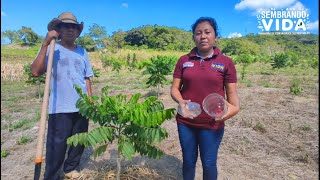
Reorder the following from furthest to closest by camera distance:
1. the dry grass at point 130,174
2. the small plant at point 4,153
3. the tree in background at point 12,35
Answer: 1. the tree in background at point 12,35
2. the small plant at point 4,153
3. the dry grass at point 130,174

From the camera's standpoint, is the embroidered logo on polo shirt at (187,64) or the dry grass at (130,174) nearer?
the embroidered logo on polo shirt at (187,64)

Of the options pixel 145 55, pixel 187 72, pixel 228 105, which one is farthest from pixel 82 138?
pixel 145 55

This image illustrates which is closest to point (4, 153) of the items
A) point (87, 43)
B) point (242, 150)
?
point (242, 150)

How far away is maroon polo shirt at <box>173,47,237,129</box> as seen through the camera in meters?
2.47

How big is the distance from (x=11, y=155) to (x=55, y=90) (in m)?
2.23

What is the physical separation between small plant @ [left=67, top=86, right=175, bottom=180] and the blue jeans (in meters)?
0.19

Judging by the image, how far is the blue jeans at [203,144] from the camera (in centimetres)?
257

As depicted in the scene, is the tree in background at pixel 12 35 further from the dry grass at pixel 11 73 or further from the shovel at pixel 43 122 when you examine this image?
the shovel at pixel 43 122

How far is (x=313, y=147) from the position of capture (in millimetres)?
4746

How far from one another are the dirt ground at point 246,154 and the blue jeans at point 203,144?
3.18 ft

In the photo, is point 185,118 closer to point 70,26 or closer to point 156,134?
point 156,134

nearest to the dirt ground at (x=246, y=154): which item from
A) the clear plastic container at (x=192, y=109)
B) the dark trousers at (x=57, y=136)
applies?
the dark trousers at (x=57, y=136)

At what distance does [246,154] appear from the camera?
4.48 m

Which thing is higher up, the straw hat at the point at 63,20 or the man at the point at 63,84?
the straw hat at the point at 63,20
